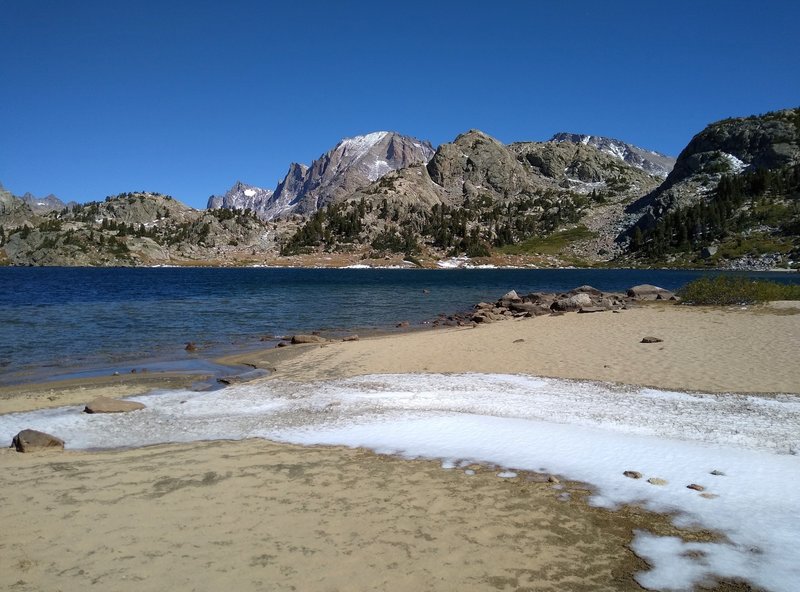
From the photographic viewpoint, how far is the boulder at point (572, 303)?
40.0 meters

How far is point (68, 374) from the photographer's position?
20.1 meters

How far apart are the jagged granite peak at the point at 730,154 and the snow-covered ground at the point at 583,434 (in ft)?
592

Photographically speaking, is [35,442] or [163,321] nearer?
[35,442]

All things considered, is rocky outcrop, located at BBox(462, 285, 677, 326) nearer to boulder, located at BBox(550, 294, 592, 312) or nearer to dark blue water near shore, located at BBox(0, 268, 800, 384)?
boulder, located at BBox(550, 294, 592, 312)

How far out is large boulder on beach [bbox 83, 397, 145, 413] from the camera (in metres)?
14.1

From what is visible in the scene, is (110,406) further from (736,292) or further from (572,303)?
(736,292)

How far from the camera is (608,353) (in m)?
21.9

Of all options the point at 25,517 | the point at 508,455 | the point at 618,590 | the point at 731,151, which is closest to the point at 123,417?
the point at 25,517

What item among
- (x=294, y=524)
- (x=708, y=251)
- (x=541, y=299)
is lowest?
(x=294, y=524)

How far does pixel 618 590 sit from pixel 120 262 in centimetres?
18942

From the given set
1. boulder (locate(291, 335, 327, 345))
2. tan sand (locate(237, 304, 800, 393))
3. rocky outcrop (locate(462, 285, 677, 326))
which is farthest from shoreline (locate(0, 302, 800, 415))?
rocky outcrop (locate(462, 285, 677, 326))

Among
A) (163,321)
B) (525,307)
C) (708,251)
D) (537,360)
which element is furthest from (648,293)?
(708,251)

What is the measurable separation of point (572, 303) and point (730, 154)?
185804 millimetres

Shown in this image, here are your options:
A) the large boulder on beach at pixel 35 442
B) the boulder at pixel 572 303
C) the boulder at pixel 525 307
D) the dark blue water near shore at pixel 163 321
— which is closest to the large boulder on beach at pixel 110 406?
the large boulder on beach at pixel 35 442
